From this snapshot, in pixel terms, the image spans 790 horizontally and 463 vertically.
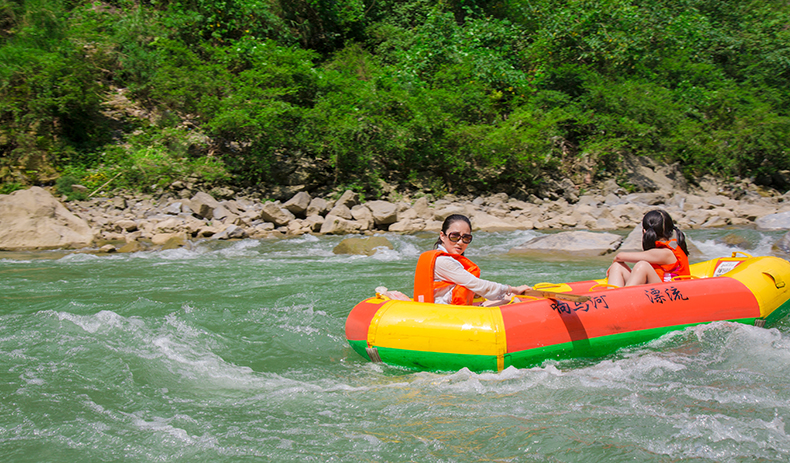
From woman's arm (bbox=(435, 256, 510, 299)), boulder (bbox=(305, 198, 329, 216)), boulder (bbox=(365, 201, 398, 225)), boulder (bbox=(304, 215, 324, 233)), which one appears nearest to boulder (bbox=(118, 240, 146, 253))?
boulder (bbox=(304, 215, 324, 233))

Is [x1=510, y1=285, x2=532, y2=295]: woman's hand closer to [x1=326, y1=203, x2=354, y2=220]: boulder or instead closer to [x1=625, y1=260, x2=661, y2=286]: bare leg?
[x1=625, y1=260, x2=661, y2=286]: bare leg

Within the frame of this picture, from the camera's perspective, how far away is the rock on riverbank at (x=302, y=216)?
8578mm

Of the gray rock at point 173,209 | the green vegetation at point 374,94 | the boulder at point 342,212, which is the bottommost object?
the boulder at point 342,212

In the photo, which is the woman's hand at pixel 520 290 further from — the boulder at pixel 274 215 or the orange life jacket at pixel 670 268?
the boulder at pixel 274 215

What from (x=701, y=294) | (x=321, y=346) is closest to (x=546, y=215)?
(x=701, y=294)

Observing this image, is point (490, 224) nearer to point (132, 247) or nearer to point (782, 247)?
point (782, 247)

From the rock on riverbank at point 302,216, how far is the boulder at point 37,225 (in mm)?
14

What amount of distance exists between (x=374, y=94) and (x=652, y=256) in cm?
931

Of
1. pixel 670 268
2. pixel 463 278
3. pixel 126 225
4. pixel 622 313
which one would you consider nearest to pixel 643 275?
pixel 670 268

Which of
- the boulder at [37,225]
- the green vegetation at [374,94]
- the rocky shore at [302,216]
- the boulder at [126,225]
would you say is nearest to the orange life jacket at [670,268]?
the rocky shore at [302,216]

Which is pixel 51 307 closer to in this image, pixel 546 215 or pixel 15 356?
pixel 15 356

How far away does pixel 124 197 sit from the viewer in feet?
34.6

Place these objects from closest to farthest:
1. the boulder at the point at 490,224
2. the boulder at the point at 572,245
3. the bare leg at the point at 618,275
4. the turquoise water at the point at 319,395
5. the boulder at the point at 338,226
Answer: the turquoise water at the point at 319,395, the bare leg at the point at 618,275, the boulder at the point at 572,245, the boulder at the point at 338,226, the boulder at the point at 490,224

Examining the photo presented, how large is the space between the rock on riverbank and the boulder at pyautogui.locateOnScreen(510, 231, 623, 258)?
2187 millimetres
